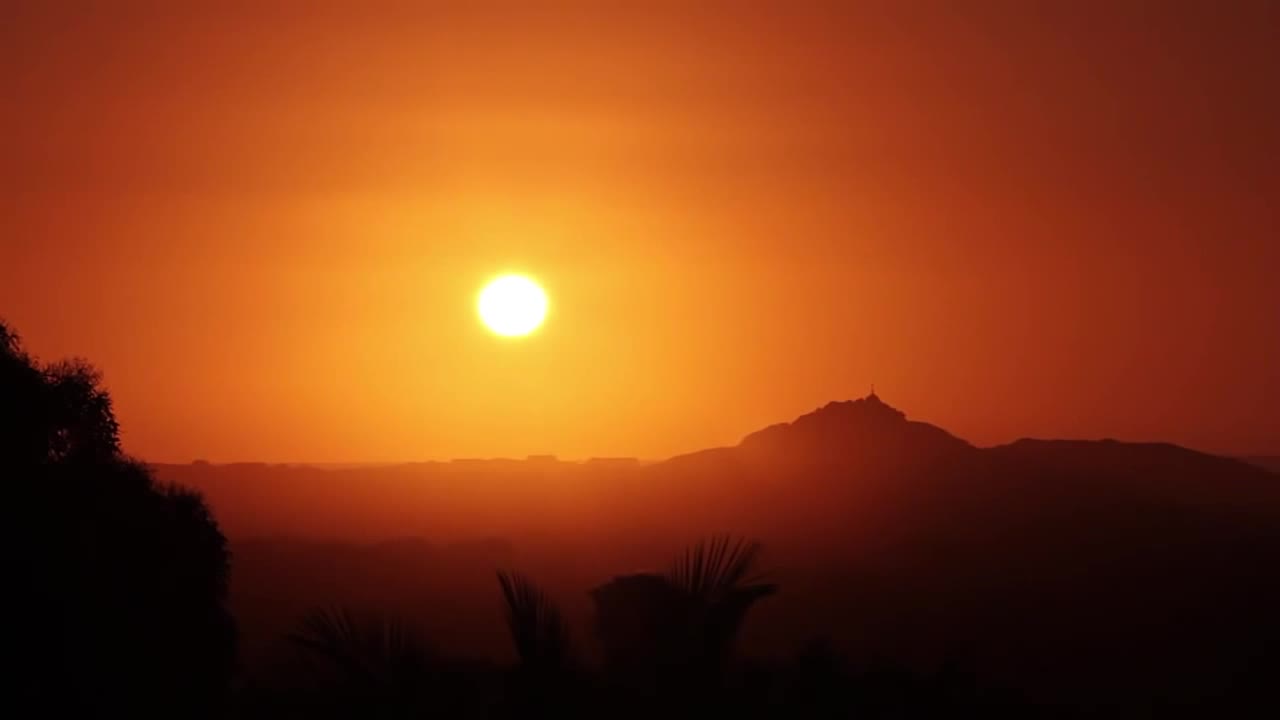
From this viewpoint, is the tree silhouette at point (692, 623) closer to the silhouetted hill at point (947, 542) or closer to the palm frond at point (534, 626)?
the palm frond at point (534, 626)

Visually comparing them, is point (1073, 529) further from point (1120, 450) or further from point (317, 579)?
point (317, 579)

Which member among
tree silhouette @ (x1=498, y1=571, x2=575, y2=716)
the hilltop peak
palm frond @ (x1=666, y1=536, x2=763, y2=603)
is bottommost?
tree silhouette @ (x1=498, y1=571, x2=575, y2=716)

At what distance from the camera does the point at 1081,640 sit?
82.6 meters

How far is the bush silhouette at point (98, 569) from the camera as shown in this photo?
23.7 m

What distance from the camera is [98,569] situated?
2570cm

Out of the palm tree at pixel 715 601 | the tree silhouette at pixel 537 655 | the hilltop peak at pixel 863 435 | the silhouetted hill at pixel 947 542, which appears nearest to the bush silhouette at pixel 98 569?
the tree silhouette at pixel 537 655

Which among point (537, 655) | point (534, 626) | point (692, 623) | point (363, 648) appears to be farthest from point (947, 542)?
point (363, 648)

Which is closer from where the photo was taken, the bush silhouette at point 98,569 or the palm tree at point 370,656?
the palm tree at point 370,656

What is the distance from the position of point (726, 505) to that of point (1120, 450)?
60116 mm

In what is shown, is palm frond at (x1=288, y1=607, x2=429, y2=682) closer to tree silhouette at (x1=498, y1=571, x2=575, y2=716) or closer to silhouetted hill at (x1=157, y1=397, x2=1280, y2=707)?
tree silhouette at (x1=498, y1=571, x2=575, y2=716)

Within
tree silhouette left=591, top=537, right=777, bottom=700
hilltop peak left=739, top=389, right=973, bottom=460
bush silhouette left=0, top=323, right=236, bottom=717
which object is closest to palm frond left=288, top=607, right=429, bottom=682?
tree silhouette left=591, top=537, right=777, bottom=700

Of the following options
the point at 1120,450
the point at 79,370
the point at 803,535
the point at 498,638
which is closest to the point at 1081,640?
the point at 498,638

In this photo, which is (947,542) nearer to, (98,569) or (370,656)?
(98,569)

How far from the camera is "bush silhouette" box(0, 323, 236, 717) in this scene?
2367 cm
